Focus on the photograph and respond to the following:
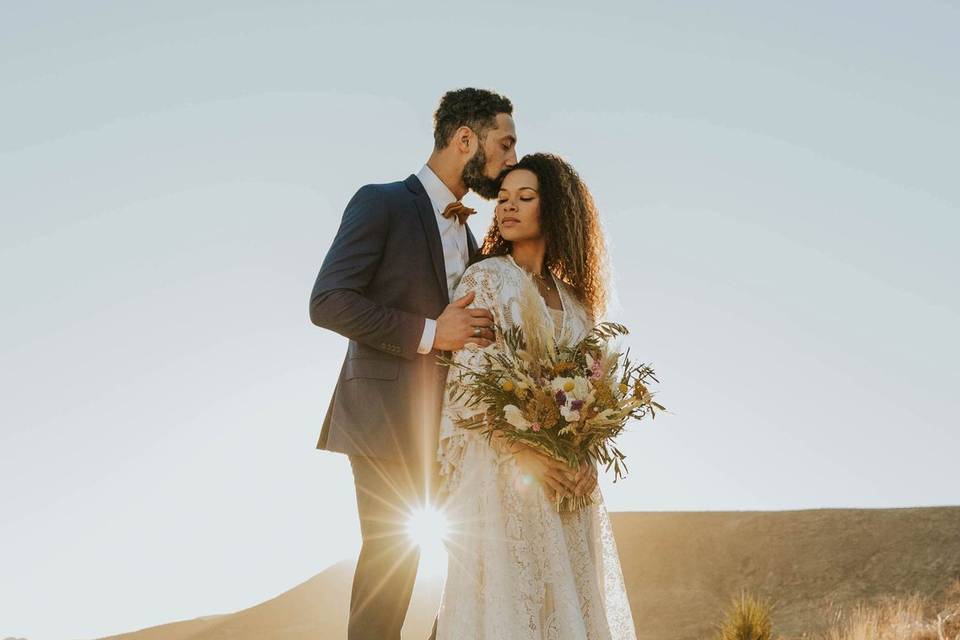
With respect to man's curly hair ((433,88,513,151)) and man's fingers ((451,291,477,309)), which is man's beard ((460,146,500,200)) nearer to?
man's curly hair ((433,88,513,151))

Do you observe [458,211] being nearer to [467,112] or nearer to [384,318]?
[467,112]

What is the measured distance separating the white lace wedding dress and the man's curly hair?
2.67ft

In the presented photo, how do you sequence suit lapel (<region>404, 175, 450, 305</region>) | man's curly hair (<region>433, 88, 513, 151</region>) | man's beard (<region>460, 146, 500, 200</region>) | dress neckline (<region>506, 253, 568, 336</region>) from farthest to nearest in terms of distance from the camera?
man's curly hair (<region>433, 88, 513, 151</region>), man's beard (<region>460, 146, 500, 200</region>), suit lapel (<region>404, 175, 450, 305</region>), dress neckline (<region>506, 253, 568, 336</region>)

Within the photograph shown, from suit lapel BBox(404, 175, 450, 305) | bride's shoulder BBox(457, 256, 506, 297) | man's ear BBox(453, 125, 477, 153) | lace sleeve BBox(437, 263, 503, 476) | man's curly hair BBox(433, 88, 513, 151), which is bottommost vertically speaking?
lace sleeve BBox(437, 263, 503, 476)

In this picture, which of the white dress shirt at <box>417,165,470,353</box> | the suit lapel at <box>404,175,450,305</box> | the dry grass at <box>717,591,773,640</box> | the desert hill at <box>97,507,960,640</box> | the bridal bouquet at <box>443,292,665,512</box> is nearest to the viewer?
the bridal bouquet at <box>443,292,665,512</box>

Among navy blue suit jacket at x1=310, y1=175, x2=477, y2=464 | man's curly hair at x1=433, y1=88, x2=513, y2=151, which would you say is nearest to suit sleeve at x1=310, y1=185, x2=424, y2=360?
navy blue suit jacket at x1=310, y1=175, x2=477, y2=464

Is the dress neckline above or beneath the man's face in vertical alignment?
beneath

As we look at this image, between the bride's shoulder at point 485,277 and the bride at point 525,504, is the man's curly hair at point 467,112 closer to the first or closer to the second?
the bride at point 525,504

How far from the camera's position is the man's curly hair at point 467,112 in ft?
16.4

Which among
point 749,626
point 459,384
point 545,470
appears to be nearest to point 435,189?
point 459,384

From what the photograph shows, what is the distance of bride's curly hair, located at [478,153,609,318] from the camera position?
4738 millimetres

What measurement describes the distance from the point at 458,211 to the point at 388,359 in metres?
0.85

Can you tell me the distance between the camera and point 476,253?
16.4ft

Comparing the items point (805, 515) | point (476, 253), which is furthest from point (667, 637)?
point (476, 253)
